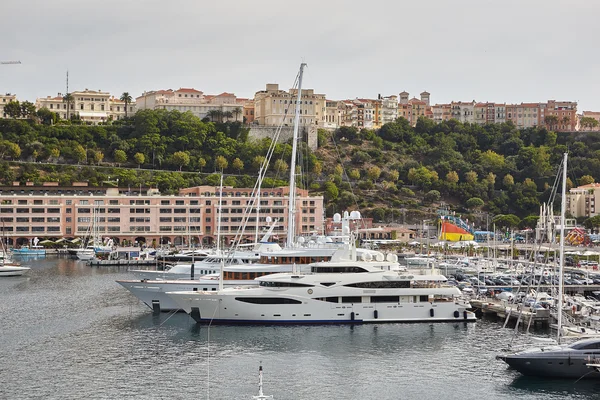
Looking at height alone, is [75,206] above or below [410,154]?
below

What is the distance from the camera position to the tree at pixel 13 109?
A: 5482 inches

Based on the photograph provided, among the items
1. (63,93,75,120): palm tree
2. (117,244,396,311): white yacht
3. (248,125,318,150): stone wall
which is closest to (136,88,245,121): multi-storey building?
(248,125,318,150): stone wall

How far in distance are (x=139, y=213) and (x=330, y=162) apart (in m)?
39.3

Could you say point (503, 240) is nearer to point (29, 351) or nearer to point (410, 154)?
point (410, 154)

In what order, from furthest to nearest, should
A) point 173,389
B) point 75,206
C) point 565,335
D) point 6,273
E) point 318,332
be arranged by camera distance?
point 75,206 < point 6,273 < point 318,332 < point 565,335 < point 173,389

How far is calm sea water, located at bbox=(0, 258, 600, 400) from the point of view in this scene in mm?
32656

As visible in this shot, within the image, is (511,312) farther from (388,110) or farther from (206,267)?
(388,110)

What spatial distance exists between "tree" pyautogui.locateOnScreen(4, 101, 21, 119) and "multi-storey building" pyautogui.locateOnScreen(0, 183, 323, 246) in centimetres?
3253

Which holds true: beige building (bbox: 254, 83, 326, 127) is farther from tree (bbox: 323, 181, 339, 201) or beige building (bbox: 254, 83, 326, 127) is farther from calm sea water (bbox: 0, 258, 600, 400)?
calm sea water (bbox: 0, 258, 600, 400)

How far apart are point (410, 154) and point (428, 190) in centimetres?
1451

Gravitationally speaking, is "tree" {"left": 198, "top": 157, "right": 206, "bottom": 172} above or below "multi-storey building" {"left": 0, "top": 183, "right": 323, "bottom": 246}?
above

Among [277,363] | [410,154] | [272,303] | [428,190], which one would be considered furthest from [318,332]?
[410,154]

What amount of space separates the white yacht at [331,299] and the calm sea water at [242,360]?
774mm

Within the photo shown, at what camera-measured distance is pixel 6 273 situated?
72.5 meters
